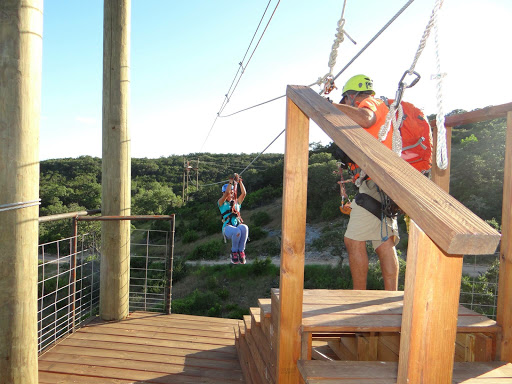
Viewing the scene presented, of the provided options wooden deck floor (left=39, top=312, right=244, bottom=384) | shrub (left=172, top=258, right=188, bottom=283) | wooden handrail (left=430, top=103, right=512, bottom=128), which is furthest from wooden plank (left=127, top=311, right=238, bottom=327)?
shrub (left=172, top=258, right=188, bottom=283)

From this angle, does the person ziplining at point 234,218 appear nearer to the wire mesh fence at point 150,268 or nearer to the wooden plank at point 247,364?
the wooden plank at point 247,364

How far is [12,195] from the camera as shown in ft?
6.13

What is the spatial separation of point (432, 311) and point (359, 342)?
163cm

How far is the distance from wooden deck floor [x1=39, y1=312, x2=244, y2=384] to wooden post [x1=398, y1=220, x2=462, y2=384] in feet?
6.91

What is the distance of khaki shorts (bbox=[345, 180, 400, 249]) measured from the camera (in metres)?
2.46

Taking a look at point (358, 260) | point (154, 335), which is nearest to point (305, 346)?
point (358, 260)

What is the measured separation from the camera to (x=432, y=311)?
75 centimetres

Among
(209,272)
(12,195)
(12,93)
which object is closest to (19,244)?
(12,195)

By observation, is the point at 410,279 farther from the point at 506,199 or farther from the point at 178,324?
the point at 178,324

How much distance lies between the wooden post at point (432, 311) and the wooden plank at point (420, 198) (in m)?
0.05

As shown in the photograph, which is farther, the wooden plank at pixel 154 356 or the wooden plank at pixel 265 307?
the wooden plank at pixel 154 356

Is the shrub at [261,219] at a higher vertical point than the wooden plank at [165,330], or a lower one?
lower

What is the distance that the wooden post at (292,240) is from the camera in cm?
157

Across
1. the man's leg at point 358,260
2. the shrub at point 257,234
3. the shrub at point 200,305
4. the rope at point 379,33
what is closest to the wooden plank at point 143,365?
the man's leg at point 358,260
